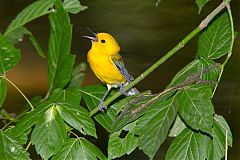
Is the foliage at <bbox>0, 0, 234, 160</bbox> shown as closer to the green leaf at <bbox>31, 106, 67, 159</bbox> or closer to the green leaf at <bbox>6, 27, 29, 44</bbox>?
the green leaf at <bbox>31, 106, 67, 159</bbox>

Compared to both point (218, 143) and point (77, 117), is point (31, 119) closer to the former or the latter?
point (77, 117)

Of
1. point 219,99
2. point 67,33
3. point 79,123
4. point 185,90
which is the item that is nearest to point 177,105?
point 185,90

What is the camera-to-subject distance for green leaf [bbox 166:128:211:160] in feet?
3.28

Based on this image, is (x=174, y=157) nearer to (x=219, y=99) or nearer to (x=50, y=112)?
(x=50, y=112)

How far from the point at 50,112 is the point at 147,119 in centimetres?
16

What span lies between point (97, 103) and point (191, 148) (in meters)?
0.22

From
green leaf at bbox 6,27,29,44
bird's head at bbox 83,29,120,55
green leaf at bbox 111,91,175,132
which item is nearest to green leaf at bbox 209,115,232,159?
green leaf at bbox 111,91,175,132

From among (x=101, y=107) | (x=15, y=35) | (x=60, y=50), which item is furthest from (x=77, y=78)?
(x=101, y=107)

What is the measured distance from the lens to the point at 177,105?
3.16 feet

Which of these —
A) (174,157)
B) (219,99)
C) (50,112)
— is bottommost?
(219,99)

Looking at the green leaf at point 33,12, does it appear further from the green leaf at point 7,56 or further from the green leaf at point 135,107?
the green leaf at point 135,107

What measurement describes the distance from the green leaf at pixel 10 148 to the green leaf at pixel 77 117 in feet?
0.31

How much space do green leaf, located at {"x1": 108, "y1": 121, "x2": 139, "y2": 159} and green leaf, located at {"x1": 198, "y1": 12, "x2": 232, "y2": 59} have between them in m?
0.18

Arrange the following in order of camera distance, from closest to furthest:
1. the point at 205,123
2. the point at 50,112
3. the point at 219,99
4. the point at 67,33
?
the point at 205,123
the point at 50,112
the point at 67,33
the point at 219,99
